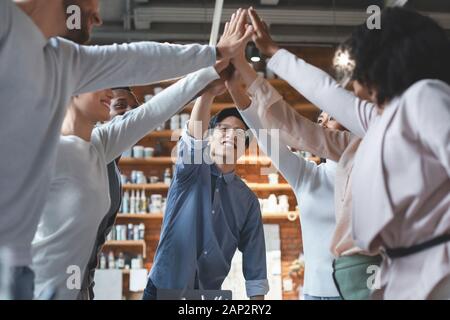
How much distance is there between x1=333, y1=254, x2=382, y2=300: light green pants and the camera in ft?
4.69

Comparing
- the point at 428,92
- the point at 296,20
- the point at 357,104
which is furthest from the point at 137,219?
the point at 428,92

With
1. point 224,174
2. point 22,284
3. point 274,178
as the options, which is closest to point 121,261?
point 274,178

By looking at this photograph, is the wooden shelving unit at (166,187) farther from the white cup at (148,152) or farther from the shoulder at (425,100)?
the shoulder at (425,100)

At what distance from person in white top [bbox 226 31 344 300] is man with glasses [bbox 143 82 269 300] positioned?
0.12m

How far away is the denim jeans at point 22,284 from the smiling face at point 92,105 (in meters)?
0.50

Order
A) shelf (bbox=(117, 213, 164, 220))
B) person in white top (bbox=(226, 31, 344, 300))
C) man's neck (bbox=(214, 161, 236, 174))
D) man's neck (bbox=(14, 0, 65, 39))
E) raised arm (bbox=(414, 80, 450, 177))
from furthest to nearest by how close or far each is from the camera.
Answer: shelf (bbox=(117, 213, 164, 220)) < man's neck (bbox=(214, 161, 236, 174)) < person in white top (bbox=(226, 31, 344, 300)) < man's neck (bbox=(14, 0, 65, 39)) < raised arm (bbox=(414, 80, 450, 177))

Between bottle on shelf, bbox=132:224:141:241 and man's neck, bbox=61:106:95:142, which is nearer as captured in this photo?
man's neck, bbox=61:106:95:142

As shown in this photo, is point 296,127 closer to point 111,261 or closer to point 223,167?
point 223,167

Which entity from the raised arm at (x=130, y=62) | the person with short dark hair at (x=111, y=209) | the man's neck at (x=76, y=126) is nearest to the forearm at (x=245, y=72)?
the raised arm at (x=130, y=62)

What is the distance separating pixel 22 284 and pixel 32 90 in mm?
381

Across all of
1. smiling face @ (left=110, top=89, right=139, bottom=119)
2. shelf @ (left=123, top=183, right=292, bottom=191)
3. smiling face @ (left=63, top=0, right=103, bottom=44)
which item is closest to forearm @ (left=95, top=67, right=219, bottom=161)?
smiling face @ (left=63, top=0, right=103, bottom=44)

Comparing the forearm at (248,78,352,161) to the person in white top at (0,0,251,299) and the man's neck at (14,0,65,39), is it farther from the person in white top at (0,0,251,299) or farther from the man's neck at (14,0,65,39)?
the man's neck at (14,0,65,39)
